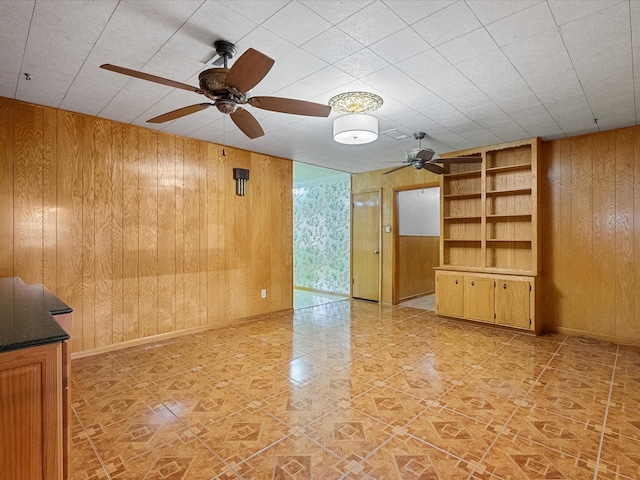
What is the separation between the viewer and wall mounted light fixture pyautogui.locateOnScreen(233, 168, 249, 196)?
476cm

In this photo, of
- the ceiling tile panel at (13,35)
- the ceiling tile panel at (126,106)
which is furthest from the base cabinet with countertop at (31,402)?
the ceiling tile panel at (126,106)

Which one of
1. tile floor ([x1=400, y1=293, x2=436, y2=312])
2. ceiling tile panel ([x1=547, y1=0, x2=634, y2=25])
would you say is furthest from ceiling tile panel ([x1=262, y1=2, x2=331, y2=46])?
tile floor ([x1=400, y1=293, x2=436, y2=312])

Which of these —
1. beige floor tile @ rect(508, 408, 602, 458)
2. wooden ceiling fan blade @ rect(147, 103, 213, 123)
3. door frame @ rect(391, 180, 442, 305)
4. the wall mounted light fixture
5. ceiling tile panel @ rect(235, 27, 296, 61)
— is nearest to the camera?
beige floor tile @ rect(508, 408, 602, 458)

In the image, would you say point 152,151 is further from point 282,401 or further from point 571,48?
point 571,48

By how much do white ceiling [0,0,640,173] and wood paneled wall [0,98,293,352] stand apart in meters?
0.41

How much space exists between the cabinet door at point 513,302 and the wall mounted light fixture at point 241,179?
12.6ft

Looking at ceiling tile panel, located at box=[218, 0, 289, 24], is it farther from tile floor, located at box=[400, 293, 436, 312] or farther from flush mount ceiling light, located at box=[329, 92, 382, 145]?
tile floor, located at box=[400, 293, 436, 312]

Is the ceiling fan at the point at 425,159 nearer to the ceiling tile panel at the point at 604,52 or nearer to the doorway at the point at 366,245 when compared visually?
the ceiling tile panel at the point at 604,52

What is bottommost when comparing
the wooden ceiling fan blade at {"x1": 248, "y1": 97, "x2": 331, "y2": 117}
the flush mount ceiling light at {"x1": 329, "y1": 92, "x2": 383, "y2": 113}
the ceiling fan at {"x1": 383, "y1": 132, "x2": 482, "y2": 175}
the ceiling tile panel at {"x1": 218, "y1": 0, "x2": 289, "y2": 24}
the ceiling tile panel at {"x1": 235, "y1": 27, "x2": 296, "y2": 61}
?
the wooden ceiling fan blade at {"x1": 248, "y1": 97, "x2": 331, "y2": 117}

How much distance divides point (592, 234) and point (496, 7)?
3600 mm

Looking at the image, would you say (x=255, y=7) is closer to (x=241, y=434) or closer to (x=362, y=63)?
(x=362, y=63)

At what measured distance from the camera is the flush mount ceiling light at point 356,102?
116 inches

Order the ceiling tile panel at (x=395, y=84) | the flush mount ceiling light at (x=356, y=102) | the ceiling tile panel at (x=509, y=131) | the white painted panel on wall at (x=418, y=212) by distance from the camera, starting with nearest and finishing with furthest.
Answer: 1. the ceiling tile panel at (x=395, y=84)
2. the flush mount ceiling light at (x=356, y=102)
3. the ceiling tile panel at (x=509, y=131)
4. the white painted panel on wall at (x=418, y=212)

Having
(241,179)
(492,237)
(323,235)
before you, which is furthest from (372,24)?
(323,235)
